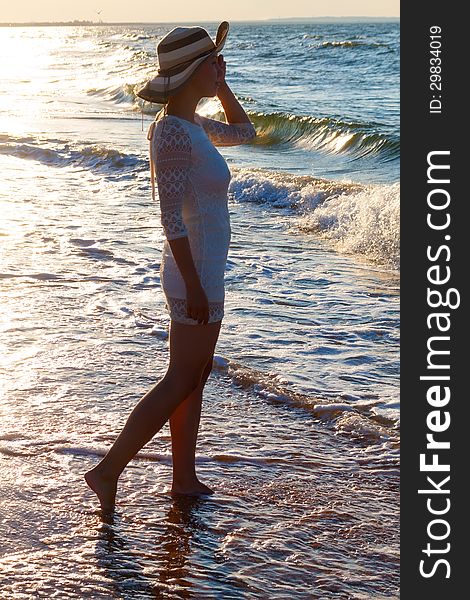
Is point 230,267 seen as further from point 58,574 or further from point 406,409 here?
point 58,574

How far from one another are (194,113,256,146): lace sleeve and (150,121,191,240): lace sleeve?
0.42 meters

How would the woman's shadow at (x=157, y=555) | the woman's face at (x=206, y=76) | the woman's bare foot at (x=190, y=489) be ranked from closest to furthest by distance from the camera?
the woman's shadow at (x=157, y=555) < the woman's face at (x=206, y=76) < the woman's bare foot at (x=190, y=489)

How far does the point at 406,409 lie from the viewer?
4.87 metres

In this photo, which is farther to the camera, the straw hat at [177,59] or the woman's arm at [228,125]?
the woman's arm at [228,125]

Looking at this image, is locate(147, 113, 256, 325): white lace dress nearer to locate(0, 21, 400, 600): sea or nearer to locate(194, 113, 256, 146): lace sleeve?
locate(194, 113, 256, 146): lace sleeve

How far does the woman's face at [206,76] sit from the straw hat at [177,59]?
0.8 inches

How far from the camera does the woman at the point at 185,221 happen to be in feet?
13.1

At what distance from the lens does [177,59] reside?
4062 mm

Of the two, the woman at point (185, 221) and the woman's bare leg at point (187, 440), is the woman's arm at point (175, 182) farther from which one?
the woman's bare leg at point (187, 440)

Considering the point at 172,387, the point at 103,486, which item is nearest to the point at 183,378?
the point at 172,387

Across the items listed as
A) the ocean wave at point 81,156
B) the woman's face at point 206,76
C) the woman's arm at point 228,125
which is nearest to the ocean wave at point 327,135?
the ocean wave at point 81,156

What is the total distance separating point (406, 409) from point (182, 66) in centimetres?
194

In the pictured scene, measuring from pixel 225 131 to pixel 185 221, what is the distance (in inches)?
24.9

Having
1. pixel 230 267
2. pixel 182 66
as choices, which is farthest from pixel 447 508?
pixel 230 267
